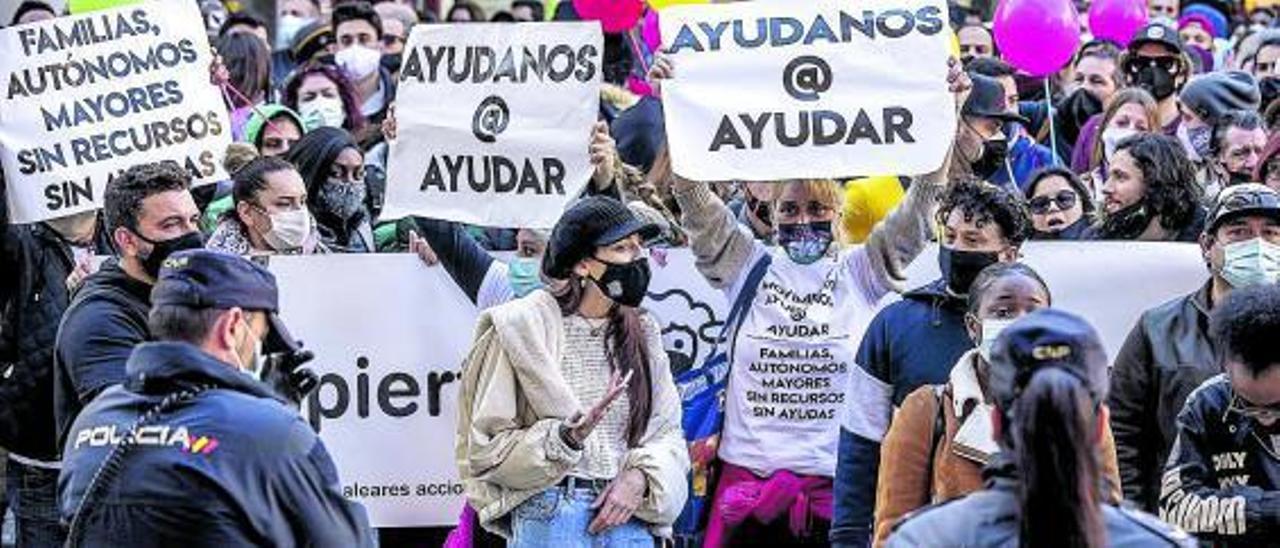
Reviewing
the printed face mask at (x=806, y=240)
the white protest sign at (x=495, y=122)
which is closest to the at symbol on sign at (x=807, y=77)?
the printed face mask at (x=806, y=240)

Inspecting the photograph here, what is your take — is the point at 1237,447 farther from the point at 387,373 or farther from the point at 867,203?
the point at 387,373

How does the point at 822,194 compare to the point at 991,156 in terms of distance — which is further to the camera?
the point at 991,156

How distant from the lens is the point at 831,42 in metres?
9.35

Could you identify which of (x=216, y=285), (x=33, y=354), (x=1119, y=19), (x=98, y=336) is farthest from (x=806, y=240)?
(x=1119, y=19)

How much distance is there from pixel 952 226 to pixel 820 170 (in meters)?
0.87

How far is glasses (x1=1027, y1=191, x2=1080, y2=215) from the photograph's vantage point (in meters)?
10.4

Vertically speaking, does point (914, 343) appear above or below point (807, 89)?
below

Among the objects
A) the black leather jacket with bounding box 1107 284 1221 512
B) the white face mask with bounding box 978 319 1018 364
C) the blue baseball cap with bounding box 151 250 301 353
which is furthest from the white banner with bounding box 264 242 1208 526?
the blue baseball cap with bounding box 151 250 301 353

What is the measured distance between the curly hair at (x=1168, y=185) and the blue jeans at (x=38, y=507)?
12.8 feet

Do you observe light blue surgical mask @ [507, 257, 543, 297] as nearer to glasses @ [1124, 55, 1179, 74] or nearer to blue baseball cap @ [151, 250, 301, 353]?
blue baseball cap @ [151, 250, 301, 353]

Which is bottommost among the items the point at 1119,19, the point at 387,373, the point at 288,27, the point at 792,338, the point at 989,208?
the point at 387,373

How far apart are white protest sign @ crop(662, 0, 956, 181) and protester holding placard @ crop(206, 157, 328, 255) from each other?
1340 mm

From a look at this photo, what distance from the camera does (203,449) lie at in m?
5.95

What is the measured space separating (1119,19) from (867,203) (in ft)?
12.3
